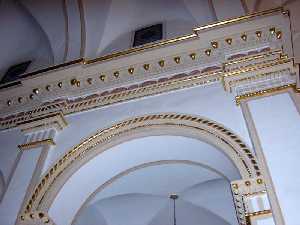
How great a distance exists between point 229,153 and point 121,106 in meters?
1.73

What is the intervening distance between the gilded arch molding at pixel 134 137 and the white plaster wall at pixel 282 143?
0.22 metres

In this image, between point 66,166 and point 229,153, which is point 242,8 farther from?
point 66,166

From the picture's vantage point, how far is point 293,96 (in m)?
4.37

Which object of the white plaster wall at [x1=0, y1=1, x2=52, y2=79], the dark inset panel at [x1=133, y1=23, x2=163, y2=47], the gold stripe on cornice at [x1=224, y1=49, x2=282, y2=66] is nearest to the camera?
the gold stripe on cornice at [x1=224, y1=49, x2=282, y2=66]

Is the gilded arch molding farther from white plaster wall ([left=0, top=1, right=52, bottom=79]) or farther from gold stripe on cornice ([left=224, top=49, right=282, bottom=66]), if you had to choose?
white plaster wall ([left=0, top=1, right=52, bottom=79])

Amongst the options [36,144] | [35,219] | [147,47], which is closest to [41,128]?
[36,144]

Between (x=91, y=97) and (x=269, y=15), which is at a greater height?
(x=269, y=15)

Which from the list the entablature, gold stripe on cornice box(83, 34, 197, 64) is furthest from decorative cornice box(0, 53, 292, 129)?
gold stripe on cornice box(83, 34, 197, 64)

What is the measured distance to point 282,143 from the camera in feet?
12.7

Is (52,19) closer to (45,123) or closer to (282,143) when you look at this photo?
(45,123)

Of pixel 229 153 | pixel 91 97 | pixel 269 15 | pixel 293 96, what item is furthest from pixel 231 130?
pixel 91 97

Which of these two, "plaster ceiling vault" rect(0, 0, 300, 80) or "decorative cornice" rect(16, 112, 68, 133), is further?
"plaster ceiling vault" rect(0, 0, 300, 80)

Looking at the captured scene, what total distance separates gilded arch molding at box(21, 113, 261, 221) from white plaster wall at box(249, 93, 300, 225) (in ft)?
0.72

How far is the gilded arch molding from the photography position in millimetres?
4137
